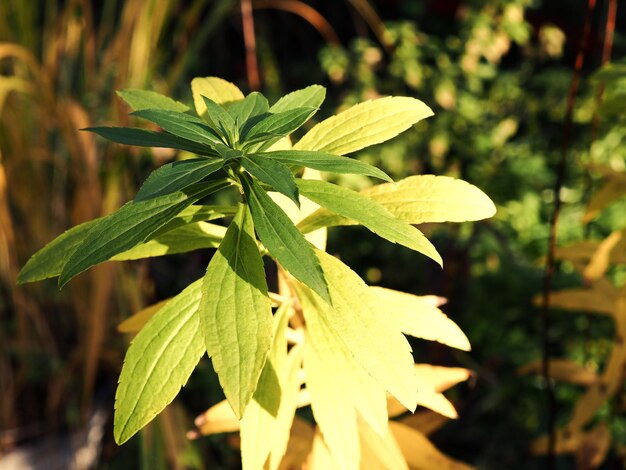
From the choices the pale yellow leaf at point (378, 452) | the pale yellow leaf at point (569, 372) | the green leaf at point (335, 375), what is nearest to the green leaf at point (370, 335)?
the green leaf at point (335, 375)

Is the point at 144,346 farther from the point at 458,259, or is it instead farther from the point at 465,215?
the point at 458,259

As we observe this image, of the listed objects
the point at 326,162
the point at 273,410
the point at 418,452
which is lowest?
the point at 418,452

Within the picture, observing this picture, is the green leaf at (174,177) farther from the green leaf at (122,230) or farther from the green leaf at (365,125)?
the green leaf at (365,125)

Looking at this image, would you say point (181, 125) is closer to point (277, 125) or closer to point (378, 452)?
point (277, 125)

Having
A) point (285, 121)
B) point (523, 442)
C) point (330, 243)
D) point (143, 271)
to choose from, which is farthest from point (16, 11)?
point (523, 442)

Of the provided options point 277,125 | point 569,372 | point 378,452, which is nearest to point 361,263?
point 569,372
